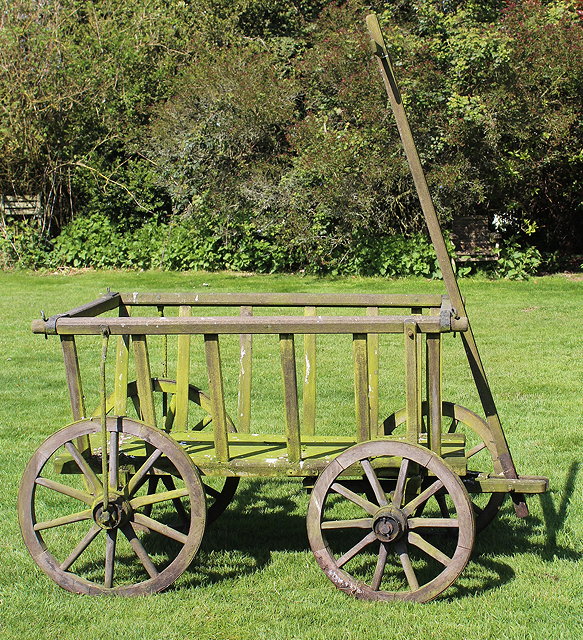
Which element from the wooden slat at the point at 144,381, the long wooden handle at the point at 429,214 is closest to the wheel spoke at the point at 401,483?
the long wooden handle at the point at 429,214

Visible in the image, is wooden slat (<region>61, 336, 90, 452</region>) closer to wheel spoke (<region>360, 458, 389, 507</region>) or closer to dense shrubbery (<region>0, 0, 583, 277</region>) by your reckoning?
wheel spoke (<region>360, 458, 389, 507</region>)

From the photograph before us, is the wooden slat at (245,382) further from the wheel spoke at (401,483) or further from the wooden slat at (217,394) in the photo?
the wheel spoke at (401,483)

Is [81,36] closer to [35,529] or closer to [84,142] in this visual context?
[84,142]

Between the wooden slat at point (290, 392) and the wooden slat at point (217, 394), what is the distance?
0.28 metres

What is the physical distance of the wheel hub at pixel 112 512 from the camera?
3.82 metres

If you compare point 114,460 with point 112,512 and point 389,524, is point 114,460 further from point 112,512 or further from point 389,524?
point 389,524

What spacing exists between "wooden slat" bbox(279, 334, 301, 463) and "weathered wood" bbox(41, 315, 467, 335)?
0.26 ft

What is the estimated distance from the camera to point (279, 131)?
16.0m

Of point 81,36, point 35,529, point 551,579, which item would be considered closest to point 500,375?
point 551,579

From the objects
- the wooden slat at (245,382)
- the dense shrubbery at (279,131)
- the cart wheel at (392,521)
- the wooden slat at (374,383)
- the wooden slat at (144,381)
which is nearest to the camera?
the cart wheel at (392,521)

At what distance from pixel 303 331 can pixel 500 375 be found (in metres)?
4.92

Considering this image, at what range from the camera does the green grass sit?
366 centimetres

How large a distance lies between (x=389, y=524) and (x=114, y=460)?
1214 millimetres

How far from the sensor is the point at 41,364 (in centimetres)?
916
